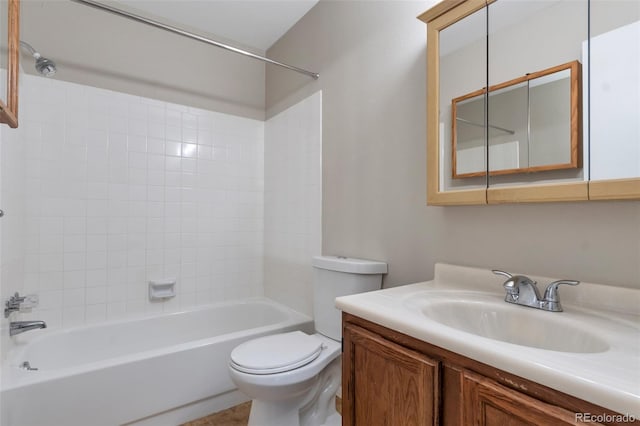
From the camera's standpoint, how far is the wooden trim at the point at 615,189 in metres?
0.81

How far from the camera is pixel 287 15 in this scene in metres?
2.27

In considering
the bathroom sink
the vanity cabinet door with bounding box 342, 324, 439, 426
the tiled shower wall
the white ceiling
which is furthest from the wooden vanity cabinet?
the white ceiling

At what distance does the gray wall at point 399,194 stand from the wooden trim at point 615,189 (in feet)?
0.27

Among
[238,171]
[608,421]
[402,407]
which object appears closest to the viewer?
[608,421]

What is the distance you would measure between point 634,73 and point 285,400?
1.72 meters

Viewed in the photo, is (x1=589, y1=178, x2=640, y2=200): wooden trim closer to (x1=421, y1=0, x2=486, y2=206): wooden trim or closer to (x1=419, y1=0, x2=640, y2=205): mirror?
(x1=419, y1=0, x2=640, y2=205): mirror

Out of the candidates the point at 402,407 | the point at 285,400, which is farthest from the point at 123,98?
the point at 402,407

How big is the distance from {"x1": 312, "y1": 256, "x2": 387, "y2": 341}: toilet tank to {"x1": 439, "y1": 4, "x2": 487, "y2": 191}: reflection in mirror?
547mm

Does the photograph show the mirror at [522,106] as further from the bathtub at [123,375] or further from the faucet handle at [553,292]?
the bathtub at [123,375]

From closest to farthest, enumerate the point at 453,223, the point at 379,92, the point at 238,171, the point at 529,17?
1. the point at 529,17
2. the point at 453,223
3. the point at 379,92
4. the point at 238,171

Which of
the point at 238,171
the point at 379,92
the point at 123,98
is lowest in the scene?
the point at 238,171

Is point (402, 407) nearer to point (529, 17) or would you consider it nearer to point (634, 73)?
point (634, 73)

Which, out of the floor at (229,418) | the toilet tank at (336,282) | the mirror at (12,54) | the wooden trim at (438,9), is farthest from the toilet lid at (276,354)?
the wooden trim at (438,9)

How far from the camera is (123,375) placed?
59.1 inches
